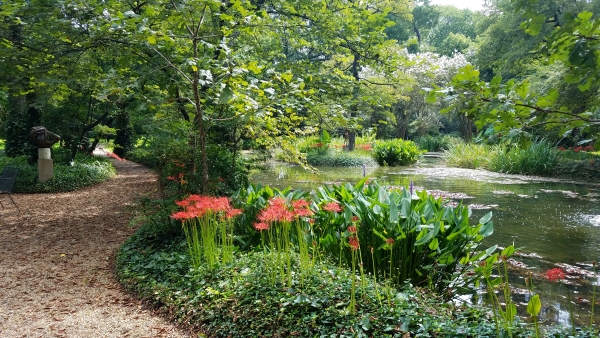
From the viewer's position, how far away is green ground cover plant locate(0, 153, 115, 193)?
8.77 metres

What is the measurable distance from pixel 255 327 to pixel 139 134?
759 inches

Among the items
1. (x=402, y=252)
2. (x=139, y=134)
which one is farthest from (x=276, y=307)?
(x=139, y=134)

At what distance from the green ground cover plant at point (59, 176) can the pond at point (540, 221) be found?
4.23m

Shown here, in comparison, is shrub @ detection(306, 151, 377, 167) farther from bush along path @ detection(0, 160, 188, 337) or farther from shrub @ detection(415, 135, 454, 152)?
bush along path @ detection(0, 160, 188, 337)

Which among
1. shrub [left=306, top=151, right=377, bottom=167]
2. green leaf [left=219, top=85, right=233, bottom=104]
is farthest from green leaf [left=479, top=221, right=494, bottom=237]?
shrub [left=306, top=151, right=377, bottom=167]

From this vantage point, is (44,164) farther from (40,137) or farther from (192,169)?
(192,169)

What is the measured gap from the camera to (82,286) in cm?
380

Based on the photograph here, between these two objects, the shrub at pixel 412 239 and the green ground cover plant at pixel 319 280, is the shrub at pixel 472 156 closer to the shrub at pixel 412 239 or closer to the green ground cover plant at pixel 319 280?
the green ground cover plant at pixel 319 280

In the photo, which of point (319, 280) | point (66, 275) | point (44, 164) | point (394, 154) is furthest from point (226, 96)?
point (394, 154)

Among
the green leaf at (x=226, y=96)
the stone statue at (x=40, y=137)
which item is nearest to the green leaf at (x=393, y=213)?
the green leaf at (x=226, y=96)

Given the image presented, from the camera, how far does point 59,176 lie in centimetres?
923

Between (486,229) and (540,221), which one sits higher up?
(486,229)

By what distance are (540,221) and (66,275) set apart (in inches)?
259

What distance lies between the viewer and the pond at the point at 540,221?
12.2 ft
